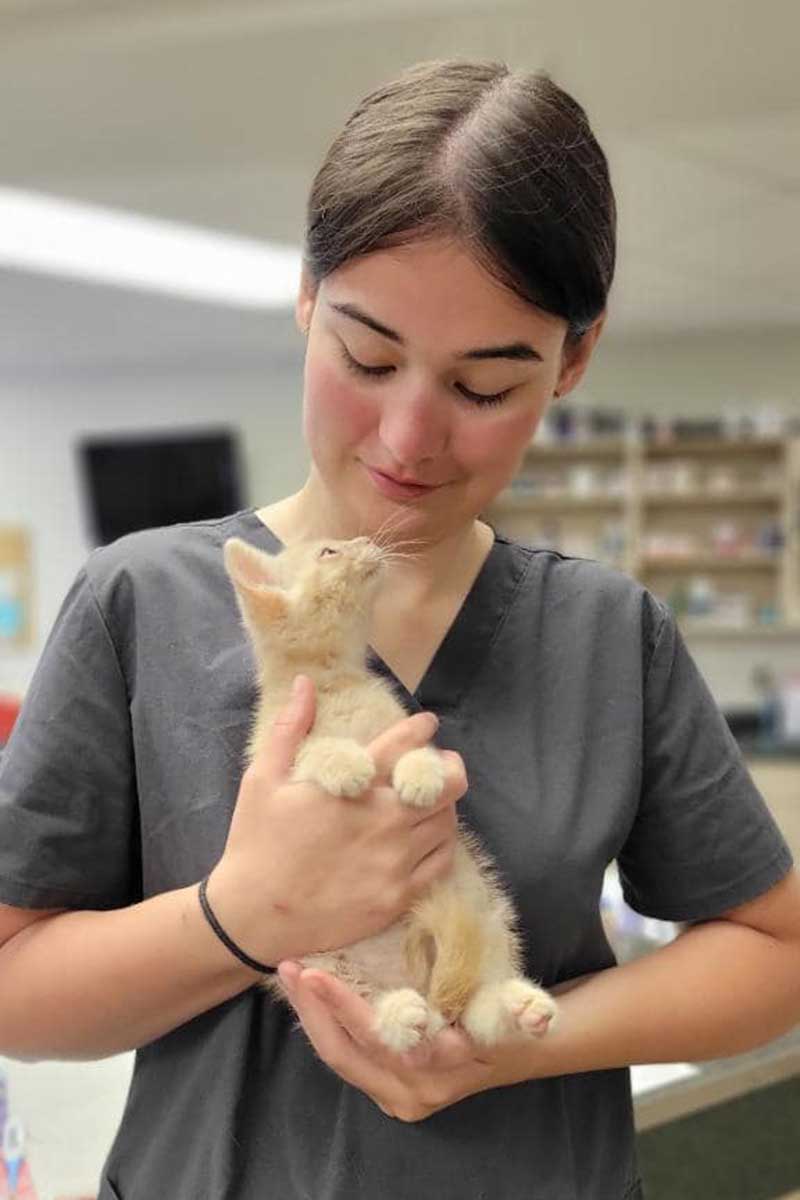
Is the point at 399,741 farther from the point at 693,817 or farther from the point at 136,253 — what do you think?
the point at 136,253

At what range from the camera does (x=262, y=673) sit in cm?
90

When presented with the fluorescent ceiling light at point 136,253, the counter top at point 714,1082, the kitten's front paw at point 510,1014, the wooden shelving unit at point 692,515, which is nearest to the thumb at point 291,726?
the kitten's front paw at point 510,1014

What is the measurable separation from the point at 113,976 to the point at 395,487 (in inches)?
16.5

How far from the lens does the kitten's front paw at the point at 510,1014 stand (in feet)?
2.46

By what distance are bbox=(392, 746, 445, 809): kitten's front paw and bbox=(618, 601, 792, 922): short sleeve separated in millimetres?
243

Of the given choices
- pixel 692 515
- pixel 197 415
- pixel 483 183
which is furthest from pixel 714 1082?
pixel 197 415

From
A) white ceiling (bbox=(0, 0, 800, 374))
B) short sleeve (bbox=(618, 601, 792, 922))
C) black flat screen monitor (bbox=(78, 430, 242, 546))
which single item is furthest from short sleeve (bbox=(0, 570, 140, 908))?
black flat screen monitor (bbox=(78, 430, 242, 546))

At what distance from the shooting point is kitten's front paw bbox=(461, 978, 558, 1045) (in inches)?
29.5

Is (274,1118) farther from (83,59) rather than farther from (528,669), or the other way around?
(83,59)

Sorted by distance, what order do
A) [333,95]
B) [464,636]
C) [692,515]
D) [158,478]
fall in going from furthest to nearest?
[158,478] → [692,515] → [333,95] → [464,636]

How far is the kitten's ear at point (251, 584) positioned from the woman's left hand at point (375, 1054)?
279 millimetres

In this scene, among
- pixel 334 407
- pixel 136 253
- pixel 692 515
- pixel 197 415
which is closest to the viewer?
pixel 334 407

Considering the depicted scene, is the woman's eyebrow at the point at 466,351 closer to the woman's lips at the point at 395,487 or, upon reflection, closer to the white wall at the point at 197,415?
the woman's lips at the point at 395,487

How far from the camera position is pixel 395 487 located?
857 millimetres
